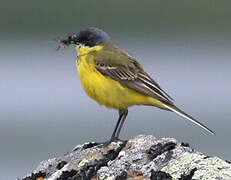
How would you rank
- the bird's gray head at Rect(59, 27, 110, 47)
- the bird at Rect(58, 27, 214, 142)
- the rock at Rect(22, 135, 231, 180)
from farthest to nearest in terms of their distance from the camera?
the bird's gray head at Rect(59, 27, 110, 47)
the bird at Rect(58, 27, 214, 142)
the rock at Rect(22, 135, 231, 180)

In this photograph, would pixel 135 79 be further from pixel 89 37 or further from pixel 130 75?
pixel 89 37

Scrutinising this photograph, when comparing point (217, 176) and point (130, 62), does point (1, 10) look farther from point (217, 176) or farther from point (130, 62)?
point (217, 176)

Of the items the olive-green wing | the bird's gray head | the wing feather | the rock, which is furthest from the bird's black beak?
the rock

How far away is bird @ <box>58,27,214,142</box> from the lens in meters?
6.95

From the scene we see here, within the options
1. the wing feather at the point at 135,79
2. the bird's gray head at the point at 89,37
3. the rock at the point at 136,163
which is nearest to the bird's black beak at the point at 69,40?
the bird's gray head at the point at 89,37

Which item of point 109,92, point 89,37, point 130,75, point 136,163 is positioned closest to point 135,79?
point 130,75

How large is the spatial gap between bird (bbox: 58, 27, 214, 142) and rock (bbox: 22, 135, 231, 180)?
1050mm

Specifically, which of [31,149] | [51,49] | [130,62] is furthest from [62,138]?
[130,62]

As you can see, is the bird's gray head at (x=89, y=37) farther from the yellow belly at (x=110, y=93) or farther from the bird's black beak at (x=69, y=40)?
the yellow belly at (x=110, y=93)

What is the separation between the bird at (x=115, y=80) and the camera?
273 inches

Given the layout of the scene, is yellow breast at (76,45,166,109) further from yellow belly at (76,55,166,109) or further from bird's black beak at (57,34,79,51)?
bird's black beak at (57,34,79,51)

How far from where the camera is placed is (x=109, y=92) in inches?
275

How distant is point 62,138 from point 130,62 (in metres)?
3.45

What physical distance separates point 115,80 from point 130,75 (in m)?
0.15
